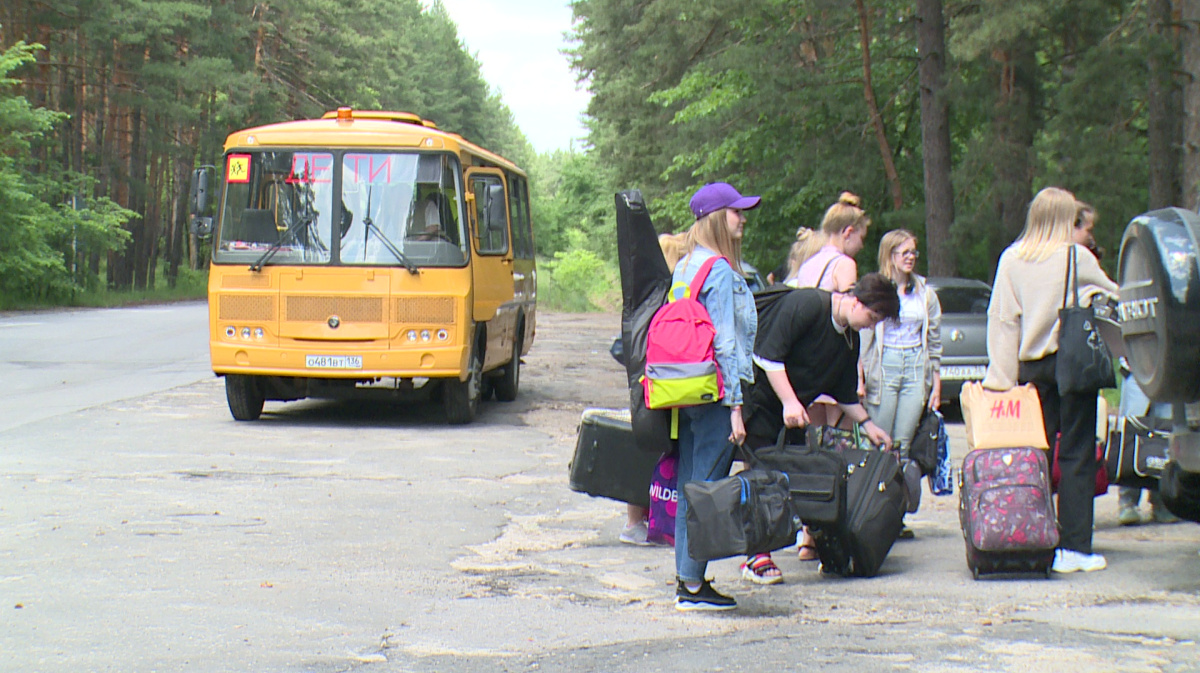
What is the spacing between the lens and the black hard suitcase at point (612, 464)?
293 inches

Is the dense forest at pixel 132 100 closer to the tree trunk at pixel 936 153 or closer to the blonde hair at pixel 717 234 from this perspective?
the tree trunk at pixel 936 153

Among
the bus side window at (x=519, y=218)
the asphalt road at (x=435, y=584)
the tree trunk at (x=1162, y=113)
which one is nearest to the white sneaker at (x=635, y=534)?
the asphalt road at (x=435, y=584)

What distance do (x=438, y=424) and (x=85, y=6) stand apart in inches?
1220

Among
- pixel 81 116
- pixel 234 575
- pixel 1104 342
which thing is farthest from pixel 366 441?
pixel 81 116

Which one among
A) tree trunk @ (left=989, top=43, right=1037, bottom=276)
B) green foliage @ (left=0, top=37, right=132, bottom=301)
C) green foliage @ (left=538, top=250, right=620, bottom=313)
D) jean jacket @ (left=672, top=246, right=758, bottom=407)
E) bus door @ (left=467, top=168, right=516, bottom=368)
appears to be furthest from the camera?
green foliage @ (left=538, top=250, right=620, bottom=313)

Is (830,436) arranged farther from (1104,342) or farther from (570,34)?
(570,34)

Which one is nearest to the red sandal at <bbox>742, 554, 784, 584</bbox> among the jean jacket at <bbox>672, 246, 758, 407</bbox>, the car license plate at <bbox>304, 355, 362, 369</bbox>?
the jean jacket at <bbox>672, 246, 758, 407</bbox>

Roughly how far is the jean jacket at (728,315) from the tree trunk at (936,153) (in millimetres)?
17364

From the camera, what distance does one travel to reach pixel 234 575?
6176 mm

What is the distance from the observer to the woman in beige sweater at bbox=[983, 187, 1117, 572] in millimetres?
6387

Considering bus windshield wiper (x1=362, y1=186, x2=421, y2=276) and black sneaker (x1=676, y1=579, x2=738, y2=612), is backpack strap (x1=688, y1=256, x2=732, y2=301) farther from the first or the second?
bus windshield wiper (x1=362, y1=186, x2=421, y2=276)

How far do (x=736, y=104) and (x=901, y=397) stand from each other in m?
19.8

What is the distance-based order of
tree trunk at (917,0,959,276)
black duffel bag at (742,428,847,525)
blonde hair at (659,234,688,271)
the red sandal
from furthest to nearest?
1. tree trunk at (917,0,959,276)
2. blonde hair at (659,234,688,271)
3. the red sandal
4. black duffel bag at (742,428,847,525)

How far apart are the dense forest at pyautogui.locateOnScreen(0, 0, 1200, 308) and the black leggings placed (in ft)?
31.9
